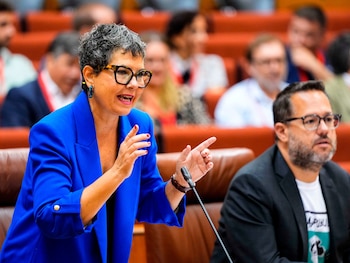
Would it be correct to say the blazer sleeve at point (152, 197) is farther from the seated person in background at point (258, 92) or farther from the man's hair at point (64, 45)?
the seated person in background at point (258, 92)

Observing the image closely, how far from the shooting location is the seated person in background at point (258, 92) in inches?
111

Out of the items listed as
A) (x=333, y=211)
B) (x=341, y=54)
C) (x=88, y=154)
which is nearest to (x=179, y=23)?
(x=341, y=54)

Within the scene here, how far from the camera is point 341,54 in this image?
2926mm

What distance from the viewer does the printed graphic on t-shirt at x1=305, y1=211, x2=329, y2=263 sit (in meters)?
1.65

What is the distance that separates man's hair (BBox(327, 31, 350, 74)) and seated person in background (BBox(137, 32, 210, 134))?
532mm

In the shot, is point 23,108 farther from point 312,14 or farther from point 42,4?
point 42,4

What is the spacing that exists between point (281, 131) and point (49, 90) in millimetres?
1110

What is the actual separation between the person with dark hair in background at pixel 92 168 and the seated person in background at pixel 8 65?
5.90ft

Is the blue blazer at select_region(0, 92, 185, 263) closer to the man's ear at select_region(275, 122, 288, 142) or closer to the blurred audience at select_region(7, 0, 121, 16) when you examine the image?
the man's ear at select_region(275, 122, 288, 142)

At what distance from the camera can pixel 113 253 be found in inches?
52.4

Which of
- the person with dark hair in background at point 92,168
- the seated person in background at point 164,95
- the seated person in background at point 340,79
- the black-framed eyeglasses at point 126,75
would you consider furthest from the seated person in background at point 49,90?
the black-framed eyeglasses at point 126,75

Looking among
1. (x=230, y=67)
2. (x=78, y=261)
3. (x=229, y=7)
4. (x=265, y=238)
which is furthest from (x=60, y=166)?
(x=229, y=7)

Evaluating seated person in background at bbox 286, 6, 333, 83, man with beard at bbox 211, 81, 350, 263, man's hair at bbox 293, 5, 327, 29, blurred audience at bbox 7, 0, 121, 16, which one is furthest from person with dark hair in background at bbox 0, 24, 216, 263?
blurred audience at bbox 7, 0, 121, 16

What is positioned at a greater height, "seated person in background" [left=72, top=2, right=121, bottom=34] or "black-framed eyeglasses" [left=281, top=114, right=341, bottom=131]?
"seated person in background" [left=72, top=2, right=121, bottom=34]
